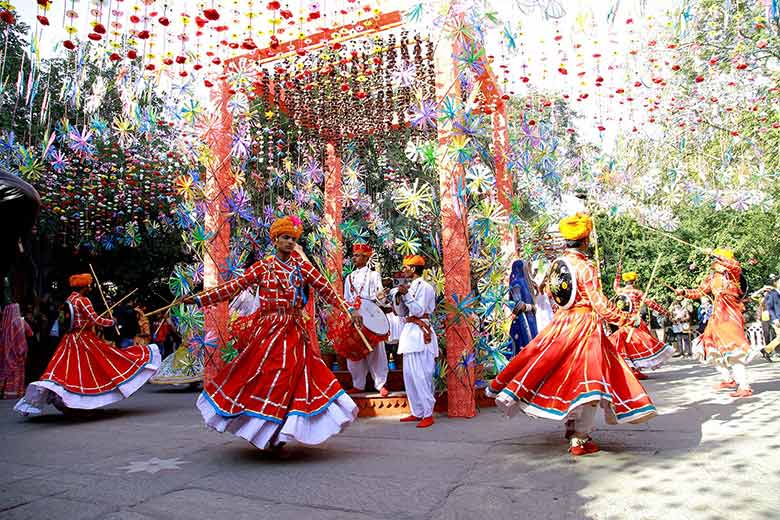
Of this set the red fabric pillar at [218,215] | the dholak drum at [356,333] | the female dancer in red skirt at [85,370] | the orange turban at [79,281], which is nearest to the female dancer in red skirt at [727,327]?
the dholak drum at [356,333]

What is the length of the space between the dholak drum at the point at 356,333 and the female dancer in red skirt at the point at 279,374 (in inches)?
68.2

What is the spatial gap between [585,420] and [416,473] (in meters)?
1.32

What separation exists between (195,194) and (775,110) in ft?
33.1

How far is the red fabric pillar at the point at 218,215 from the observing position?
8125 mm

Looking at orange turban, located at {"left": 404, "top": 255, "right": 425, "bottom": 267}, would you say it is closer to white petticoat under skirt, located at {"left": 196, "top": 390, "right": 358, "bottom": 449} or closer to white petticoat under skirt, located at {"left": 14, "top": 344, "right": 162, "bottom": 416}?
white petticoat under skirt, located at {"left": 196, "top": 390, "right": 358, "bottom": 449}

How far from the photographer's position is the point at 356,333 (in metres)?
7.41

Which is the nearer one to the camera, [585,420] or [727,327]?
[585,420]

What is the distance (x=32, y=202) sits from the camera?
2.63 meters

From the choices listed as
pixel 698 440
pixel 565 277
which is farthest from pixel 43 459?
pixel 698 440

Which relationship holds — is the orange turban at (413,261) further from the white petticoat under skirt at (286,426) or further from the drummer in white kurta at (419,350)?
the white petticoat under skirt at (286,426)

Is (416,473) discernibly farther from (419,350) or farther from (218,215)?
(218,215)

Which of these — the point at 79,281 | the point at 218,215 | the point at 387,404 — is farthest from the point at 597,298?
the point at 79,281

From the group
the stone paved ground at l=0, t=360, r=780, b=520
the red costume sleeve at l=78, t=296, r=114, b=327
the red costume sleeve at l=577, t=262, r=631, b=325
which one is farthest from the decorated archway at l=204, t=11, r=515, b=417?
the red costume sleeve at l=577, t=262, r=631, b=325

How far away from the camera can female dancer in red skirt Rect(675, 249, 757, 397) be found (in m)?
7.33
